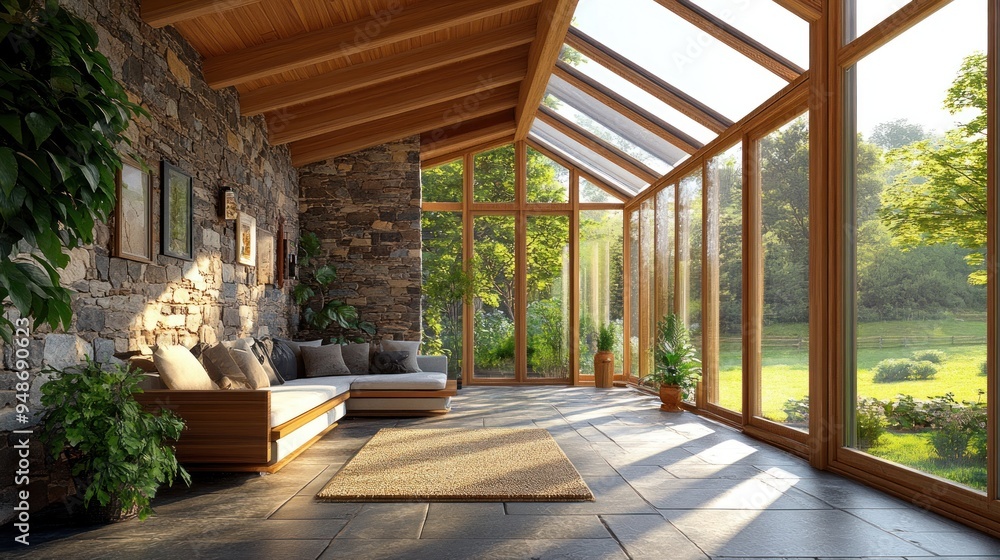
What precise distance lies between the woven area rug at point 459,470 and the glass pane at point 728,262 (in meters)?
2.04

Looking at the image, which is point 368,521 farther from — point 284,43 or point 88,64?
point 284,43

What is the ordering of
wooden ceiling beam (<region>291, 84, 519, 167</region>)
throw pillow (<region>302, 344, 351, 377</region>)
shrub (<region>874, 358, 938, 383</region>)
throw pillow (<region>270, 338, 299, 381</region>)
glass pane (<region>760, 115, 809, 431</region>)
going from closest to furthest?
shrub (<region>874, 358, 938, 383</region>) → glass pane (<region>760, 115, 809, 431</region>) → throw pillow (<region>270, 338, 299, 381</region>) → throw pillow (<region>302, 344, 351, 377</region>) → wooden ceiling beam (<region>291, 84, 519, 167</region>)

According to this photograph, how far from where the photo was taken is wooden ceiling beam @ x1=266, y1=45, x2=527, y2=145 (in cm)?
847

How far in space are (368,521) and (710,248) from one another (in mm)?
5295

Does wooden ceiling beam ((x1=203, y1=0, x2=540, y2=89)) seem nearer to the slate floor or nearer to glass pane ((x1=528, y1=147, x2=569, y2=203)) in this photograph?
the slate floor

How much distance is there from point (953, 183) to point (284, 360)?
6.46m

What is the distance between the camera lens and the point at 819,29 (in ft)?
17.0

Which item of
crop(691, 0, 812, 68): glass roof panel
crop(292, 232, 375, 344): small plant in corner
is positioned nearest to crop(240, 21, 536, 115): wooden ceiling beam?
crop(691, 0, 812, 68): glass roof panel

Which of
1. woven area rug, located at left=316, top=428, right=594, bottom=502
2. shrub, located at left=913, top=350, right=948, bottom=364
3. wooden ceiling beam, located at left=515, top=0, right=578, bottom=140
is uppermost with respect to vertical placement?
wooden ceiling beam, located at left=515, top=0, right=578, bottom=140

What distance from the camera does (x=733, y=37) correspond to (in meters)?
6.34

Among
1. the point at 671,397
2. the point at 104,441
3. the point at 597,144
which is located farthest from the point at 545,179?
the point at 104,441

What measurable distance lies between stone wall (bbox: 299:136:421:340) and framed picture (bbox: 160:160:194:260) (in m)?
4.11

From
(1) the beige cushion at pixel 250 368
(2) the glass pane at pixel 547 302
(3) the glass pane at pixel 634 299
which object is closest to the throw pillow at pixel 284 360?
(1) the beige cushion at pixel 250 368

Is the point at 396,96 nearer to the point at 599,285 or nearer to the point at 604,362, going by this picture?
the point at 599,285
